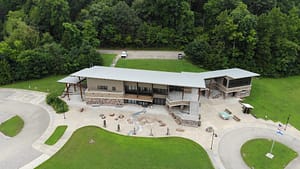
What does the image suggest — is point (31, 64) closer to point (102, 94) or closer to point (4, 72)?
point (4, 72)

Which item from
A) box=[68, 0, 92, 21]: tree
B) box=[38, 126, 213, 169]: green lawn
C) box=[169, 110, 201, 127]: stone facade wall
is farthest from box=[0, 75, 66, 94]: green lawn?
box=[68, 0, 92, 21]: tree

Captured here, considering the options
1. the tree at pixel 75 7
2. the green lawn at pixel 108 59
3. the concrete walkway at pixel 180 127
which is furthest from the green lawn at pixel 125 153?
the tree at pixel 75 7

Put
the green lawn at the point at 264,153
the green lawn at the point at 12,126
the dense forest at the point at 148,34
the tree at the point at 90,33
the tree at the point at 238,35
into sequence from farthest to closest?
the tree at the point at 90,33
the tree at the point at 238,35
the dense forest at the point at 148,34
the green lawn at the point at 12,126
the green lawn at the point at 264,153

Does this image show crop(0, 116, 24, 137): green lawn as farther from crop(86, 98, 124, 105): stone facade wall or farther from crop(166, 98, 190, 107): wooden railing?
crop(166, 98, 190, 107): wooden railing

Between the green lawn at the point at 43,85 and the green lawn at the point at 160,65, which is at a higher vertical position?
the green lawn at the point at 160,65

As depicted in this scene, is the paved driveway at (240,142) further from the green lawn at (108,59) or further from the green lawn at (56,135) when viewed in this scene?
the green lawn at (108,59)

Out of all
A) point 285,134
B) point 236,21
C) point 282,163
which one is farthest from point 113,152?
point 236,21
